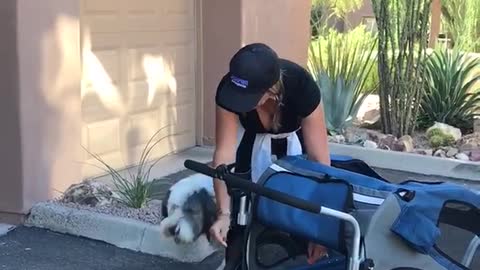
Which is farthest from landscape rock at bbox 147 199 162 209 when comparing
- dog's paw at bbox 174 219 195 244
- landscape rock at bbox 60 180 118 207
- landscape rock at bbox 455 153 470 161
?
landscape rock at bbox 455 153 470 161

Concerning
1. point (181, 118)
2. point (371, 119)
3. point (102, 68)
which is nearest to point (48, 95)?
point (102, 68)

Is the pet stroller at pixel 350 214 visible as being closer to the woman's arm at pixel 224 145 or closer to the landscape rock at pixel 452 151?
the woman's arm at pixel 224 145

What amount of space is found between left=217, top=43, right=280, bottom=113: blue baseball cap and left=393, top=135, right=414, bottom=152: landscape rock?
6.08 m

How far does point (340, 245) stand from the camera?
11.4ft

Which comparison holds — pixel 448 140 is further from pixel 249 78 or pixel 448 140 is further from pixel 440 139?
pixel 249 78

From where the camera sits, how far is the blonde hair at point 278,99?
3831 millimetres

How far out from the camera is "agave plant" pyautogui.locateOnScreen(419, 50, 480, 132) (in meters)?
10.9

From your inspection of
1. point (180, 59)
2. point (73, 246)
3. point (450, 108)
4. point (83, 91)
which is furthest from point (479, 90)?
point (73, 246)

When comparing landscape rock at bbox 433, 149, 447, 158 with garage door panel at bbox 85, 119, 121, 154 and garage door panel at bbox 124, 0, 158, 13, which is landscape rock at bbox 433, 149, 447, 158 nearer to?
garage door panel at bbox 124, 0, 158, 13

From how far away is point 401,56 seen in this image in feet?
32.5

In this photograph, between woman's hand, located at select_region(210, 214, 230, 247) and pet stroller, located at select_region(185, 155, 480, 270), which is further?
woman's hand, located at select_region(210, 214, 230, 247)

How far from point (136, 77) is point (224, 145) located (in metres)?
4.32

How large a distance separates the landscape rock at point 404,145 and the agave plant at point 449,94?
130 cm

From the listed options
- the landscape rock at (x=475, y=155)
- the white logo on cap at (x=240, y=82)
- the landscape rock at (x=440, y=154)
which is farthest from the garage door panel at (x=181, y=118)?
the white logo on cap at (x=240, y=82)
